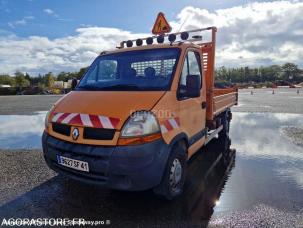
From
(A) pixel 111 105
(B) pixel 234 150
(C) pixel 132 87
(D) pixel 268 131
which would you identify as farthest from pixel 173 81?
(D) pixel 268 131

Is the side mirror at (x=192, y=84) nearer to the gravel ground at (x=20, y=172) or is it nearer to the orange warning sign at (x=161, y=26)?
the orange warning sign at (x=161, y=26)

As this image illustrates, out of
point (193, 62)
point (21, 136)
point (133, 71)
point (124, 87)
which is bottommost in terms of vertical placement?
point (21, 136)

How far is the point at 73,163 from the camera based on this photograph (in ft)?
10.4

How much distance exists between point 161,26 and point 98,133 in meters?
3.18

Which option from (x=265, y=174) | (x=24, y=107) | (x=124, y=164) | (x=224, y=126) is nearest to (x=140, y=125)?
(x=124, y=164)

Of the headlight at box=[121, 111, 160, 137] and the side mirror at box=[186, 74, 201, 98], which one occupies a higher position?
the side mirror at box=[186, 74, 201, 98]

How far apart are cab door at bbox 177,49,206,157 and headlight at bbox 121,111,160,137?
2.27ft

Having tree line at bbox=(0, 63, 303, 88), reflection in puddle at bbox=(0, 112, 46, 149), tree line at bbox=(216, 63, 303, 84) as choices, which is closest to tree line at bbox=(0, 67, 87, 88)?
tree line at bbox=(0, 63, 303, 88)

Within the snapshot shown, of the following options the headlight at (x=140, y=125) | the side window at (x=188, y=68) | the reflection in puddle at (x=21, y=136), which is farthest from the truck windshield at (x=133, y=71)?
the reflection in puddle at (x=21, y=136)

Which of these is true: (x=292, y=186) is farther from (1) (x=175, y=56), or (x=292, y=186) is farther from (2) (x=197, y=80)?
(1) (x=175, y=56)

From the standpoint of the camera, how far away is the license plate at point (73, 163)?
309 cm

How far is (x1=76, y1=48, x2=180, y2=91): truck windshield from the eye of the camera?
363 centimetres

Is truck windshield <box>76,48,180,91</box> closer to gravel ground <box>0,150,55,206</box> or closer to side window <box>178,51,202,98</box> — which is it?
side window <box>178,51,202,98</box>

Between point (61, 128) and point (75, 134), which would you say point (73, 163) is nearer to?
point (75, 134)
